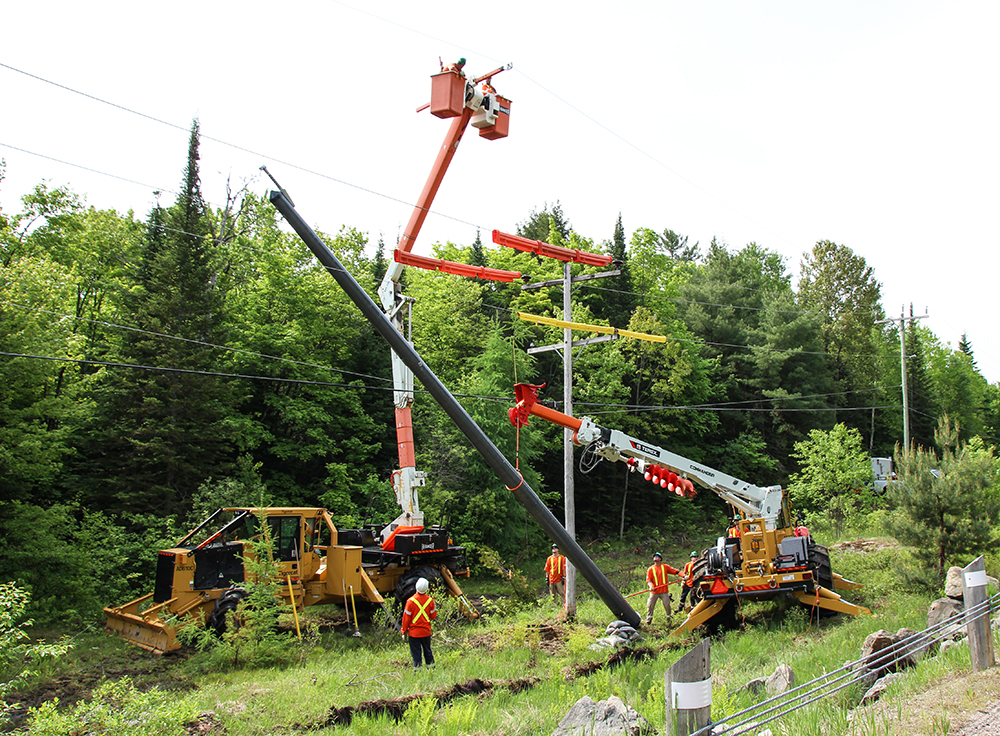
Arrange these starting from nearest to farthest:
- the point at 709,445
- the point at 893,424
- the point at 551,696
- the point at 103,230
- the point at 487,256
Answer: the point at 551,696 → the point at 103,230 → the point at 709,445 → the point at 487,256 → the point at 893,424

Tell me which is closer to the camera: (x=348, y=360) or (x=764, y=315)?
(x=348, y=360)

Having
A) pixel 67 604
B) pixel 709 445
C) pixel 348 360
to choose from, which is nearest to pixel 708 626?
pixel 67 604

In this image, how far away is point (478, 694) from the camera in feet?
29.6

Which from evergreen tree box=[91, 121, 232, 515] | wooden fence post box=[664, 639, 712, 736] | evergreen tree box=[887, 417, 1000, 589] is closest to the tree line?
evergreen tree box=[91, 121, 232, 515]

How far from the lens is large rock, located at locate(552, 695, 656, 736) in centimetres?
616

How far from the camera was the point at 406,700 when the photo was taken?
851cm

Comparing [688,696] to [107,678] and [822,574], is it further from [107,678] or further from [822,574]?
[822,574]

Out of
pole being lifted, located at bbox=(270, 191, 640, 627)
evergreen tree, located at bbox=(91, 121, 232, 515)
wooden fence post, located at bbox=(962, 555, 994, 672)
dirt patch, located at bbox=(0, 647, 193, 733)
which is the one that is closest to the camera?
wooden fence post, located at bbox=(962, 555, 994, 672)

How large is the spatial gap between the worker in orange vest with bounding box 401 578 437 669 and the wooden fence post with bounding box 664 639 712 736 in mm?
7468

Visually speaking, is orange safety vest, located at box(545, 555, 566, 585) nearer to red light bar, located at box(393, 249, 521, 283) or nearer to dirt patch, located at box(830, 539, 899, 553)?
red light bar, located at box(393, 249, 521, 283)

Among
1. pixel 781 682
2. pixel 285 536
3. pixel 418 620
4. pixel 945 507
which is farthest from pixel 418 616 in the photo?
pixel 945 507

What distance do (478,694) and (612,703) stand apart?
2994 mm

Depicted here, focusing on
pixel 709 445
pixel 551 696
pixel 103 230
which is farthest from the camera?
pixel 709 445

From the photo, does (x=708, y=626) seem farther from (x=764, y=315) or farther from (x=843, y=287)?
(x=843, y=287)
